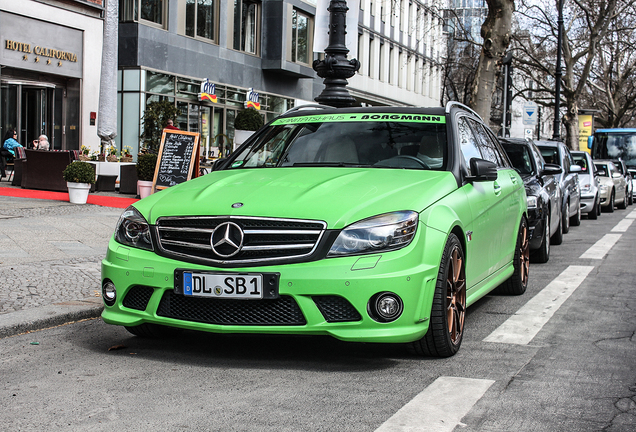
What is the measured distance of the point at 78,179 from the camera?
15961mm

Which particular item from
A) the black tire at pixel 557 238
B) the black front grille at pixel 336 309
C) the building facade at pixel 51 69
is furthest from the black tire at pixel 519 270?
the building facade at pixel 51 69

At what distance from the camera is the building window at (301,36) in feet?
122

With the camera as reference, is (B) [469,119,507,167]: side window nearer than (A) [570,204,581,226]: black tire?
Yes

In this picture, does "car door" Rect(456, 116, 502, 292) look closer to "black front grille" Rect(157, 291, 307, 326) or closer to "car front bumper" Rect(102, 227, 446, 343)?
"car front bumper" Rect(102, 227, 446, 343)

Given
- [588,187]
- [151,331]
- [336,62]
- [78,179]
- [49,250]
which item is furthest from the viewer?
[588,187]

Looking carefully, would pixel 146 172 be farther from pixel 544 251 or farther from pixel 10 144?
pixel 544 251

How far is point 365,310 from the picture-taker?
15.1 ft

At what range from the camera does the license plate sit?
4.60 meters

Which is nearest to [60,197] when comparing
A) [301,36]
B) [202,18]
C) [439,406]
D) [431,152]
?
[431,152]

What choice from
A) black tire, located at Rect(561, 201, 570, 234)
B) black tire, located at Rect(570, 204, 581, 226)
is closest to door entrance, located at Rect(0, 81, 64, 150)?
black tire, located at Rect(570, 204, 581, 226)

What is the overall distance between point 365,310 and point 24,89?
72.7 feet

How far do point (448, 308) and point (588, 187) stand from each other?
1667 centimetres

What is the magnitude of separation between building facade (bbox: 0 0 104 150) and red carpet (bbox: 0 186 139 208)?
246 inches

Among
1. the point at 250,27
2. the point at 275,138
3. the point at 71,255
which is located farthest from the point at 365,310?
the point at 250,27
